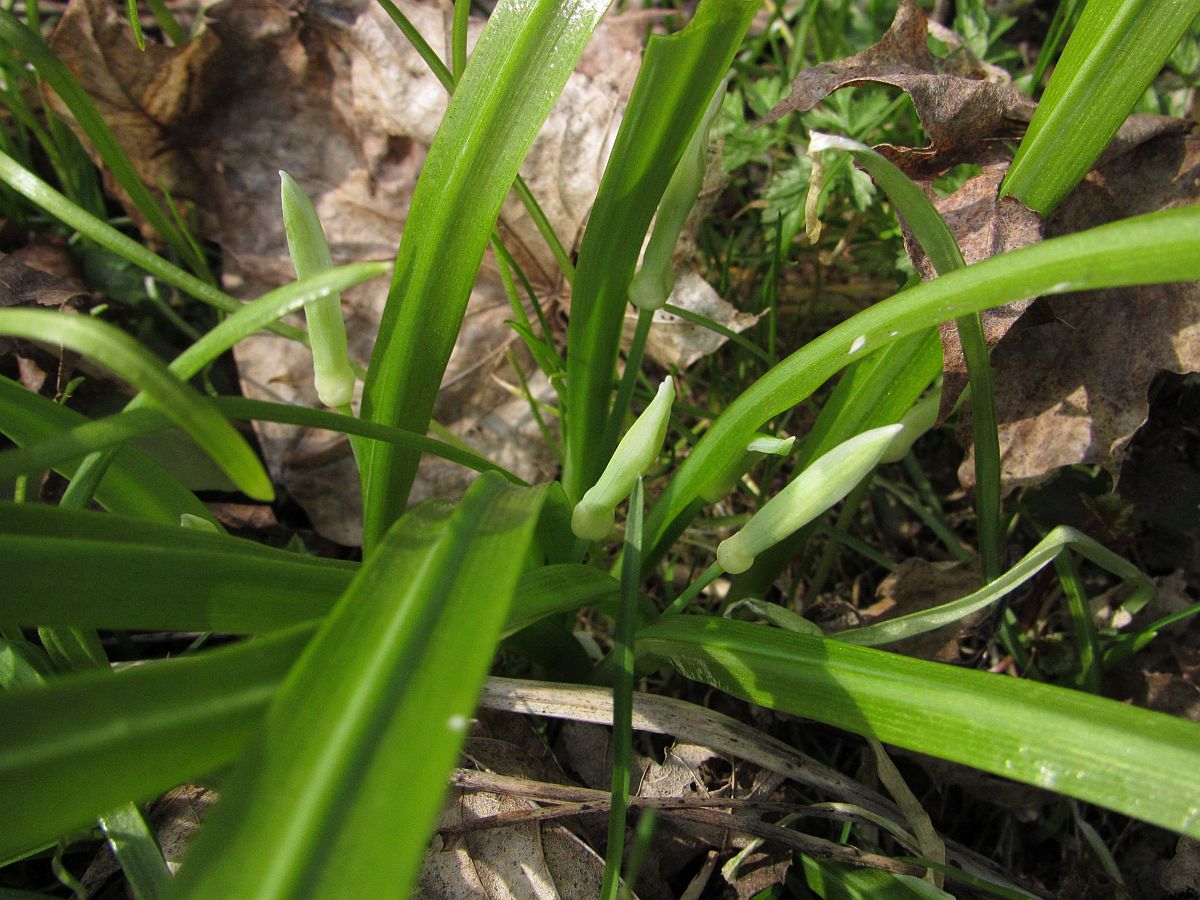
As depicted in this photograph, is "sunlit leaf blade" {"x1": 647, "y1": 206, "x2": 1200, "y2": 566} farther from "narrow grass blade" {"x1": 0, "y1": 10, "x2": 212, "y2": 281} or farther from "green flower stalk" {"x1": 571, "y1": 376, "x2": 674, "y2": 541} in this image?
"narrow grass blade" {"x1": 0, "y1": 10, "x2": 212, "y2": 281}

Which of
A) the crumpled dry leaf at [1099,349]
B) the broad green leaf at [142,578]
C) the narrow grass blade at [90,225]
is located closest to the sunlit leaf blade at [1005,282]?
the crumpled dry leaf at [1099,349]

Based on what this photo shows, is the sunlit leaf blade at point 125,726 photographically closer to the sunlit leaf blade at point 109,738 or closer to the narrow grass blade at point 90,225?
the sunlit leaf blade at point 109,738

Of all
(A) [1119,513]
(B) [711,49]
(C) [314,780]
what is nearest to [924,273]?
(B) [711,49]

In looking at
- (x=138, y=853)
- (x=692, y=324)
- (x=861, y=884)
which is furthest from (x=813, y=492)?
(x=138, y=853)

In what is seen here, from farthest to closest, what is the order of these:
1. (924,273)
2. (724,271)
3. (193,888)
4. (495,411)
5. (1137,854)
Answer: (495,411)
(724,271)
(1137,854)
(924,273)
(193,888)

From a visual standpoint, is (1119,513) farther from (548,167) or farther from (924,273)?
(548,167)
